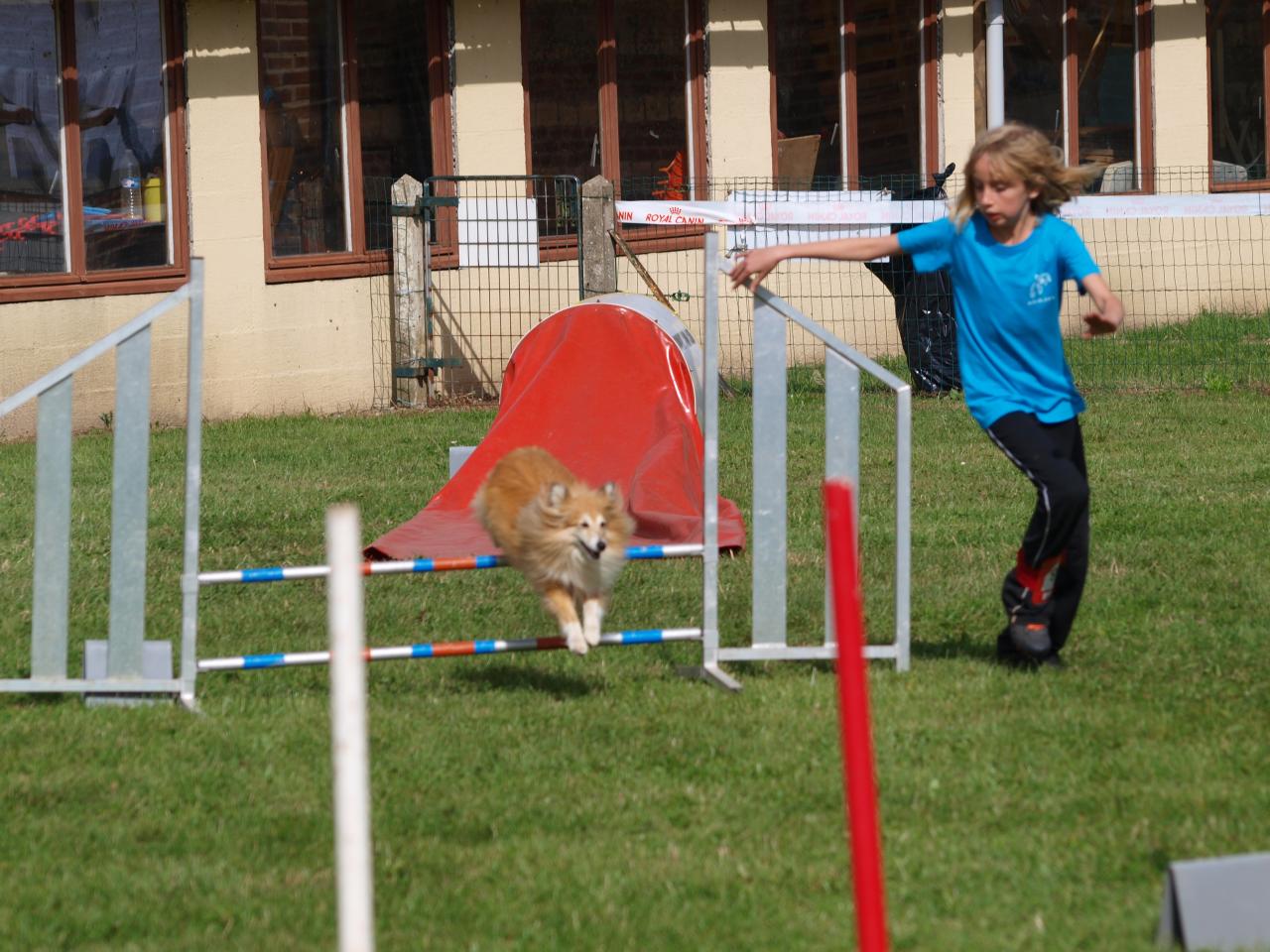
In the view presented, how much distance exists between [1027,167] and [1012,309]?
50 centimetres

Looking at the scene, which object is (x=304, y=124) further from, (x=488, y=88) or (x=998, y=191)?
(x=998, y=191)

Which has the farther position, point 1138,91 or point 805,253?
point 1138,91

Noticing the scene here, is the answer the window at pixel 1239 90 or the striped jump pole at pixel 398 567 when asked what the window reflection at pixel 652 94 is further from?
the striped jump pole at pixel 398 567

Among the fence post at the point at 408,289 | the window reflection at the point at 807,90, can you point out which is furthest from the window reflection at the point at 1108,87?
the fence post at the point at 408,289

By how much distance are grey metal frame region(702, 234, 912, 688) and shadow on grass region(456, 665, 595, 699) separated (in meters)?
0.50

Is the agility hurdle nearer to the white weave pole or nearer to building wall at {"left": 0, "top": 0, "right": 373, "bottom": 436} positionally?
the white weave pole

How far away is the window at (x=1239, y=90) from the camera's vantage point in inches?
751

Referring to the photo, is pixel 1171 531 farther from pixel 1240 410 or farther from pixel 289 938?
pixel 289 938

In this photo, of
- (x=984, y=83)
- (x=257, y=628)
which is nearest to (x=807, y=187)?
(x=984, y=83)

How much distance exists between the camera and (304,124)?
48.9 feet

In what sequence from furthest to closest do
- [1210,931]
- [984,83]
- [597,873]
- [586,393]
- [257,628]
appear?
[984,83], [586,393], [257,628], [597,873], [1210,931]

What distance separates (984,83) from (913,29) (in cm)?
126

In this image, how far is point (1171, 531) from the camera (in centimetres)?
905

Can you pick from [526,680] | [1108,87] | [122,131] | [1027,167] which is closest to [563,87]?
[122,131]
